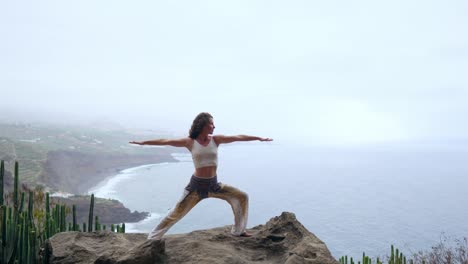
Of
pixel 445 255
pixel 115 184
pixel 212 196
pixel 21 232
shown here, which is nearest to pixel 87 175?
pixel 115 184

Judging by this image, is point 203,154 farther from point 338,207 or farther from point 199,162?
point 338,207

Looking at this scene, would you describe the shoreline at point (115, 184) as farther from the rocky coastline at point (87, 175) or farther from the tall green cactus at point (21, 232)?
the tall green cactus at point (21, 232)

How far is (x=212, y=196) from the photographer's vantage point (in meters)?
6.39

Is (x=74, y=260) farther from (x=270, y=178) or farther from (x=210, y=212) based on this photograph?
(x=270, y=178)

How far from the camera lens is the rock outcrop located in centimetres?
546

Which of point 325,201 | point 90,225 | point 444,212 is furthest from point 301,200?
point 90,225

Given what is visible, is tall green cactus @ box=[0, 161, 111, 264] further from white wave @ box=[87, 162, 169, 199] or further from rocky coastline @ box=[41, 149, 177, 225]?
white wave @ box=[87, 162, 169, 199]

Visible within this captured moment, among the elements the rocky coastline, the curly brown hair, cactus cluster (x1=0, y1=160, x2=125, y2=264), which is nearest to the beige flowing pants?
the curly brown hair

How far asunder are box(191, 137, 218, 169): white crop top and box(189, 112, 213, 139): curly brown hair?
128mm

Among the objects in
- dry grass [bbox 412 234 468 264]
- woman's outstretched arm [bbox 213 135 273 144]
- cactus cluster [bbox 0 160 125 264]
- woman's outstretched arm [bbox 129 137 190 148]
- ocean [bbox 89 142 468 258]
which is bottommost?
ocean [bbox 89 142 468 258]

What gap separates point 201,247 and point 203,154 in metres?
1.32

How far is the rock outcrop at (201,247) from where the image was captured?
5461mm

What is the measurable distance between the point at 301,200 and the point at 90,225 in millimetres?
40768

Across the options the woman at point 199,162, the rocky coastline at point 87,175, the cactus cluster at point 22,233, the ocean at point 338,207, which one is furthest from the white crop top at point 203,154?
the rocky coastline at point 87,175
